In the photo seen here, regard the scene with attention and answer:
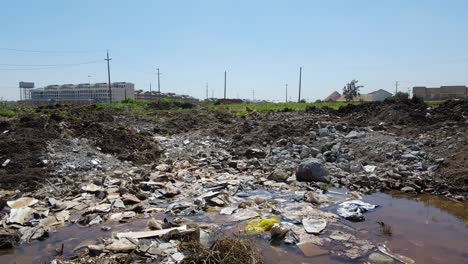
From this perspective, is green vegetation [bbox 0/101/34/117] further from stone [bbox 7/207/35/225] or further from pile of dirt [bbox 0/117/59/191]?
stone [bbox 7/207/35/225]

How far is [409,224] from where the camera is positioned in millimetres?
7266

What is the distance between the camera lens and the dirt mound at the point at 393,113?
52.2 ft

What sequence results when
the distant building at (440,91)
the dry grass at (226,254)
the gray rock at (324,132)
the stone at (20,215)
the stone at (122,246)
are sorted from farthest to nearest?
the distant building at (440,91), the gray rock at (324,132), the stone at (20,215), the stone at (122,246), the dry grass at (226,254)

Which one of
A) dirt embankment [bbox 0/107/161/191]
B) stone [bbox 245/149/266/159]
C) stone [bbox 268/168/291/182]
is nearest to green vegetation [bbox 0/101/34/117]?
dirt embankment [bbox 0/107/161/191]

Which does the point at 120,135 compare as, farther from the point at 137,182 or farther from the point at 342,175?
the point at 342,175

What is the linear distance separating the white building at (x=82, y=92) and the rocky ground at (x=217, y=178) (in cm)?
5624

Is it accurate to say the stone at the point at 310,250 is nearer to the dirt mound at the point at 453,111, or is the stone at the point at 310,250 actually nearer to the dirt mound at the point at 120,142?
the dirt mound at the point at 120,142

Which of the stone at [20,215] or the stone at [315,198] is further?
the stone at [315,198]

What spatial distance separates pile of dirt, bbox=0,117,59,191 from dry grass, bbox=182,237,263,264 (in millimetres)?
5901

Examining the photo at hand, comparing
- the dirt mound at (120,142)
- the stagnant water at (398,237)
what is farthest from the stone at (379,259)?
the dirt mound at (120,142)

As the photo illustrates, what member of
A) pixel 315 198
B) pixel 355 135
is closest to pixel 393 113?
pixel 355 135

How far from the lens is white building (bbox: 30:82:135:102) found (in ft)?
230

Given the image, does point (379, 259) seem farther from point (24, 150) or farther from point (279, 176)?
point (24, 150)

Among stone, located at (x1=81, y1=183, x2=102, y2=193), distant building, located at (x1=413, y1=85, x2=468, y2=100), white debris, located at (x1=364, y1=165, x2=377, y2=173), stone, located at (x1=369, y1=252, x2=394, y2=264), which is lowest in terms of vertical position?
stone, located at (x1=369, y1=252, x2=394, y2=264)
